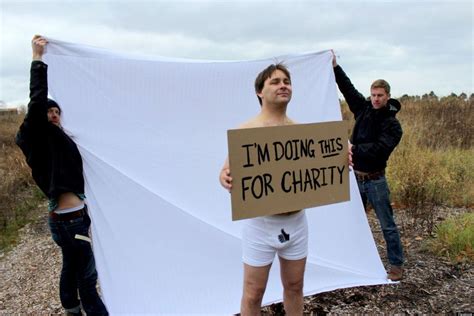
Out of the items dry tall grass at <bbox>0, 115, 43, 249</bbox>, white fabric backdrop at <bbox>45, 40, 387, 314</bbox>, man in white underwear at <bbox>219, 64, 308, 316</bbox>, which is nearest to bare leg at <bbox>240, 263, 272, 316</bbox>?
man in white underwear at <bbox>219, 64, 308, 316</bbox>

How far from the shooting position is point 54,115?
9.12 feet

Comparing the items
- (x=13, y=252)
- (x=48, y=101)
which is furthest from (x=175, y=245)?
(x=13, y=252)

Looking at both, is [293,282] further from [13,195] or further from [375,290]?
[13,195]

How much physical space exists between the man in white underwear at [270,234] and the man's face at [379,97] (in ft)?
4.69

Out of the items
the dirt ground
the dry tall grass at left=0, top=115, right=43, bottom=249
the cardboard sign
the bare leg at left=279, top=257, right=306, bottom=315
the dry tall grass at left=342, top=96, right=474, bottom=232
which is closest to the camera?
the cardboard sign

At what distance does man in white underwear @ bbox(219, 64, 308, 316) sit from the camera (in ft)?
7.84

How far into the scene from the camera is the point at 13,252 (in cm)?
550

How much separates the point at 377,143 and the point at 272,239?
167 cm

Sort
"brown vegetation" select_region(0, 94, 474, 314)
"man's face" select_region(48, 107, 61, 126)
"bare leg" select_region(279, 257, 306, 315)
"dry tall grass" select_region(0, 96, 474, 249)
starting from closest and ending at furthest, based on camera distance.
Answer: "bare leg" select_region(279, 257, 306, 315), "man's face" select_region(48, 107, 61, 126), "brown vegetation" select_region(0, 94, 474, 314), "dry tall grass" select_region(0, 96, 474, 249)

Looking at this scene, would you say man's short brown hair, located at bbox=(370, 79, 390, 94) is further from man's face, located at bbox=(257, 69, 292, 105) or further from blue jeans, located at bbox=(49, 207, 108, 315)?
blue jeans, located at bbox=(49, 207, 108, 315)

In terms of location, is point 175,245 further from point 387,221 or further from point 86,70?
point 387,221

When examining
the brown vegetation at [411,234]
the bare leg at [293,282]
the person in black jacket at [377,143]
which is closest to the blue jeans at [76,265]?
the brown vegetation at [411,234]

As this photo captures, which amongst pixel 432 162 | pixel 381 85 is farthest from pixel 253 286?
pixel 432 162

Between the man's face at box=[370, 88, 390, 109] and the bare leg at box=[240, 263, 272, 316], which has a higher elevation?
the man's face at box=[370, 88, 390, 109]
